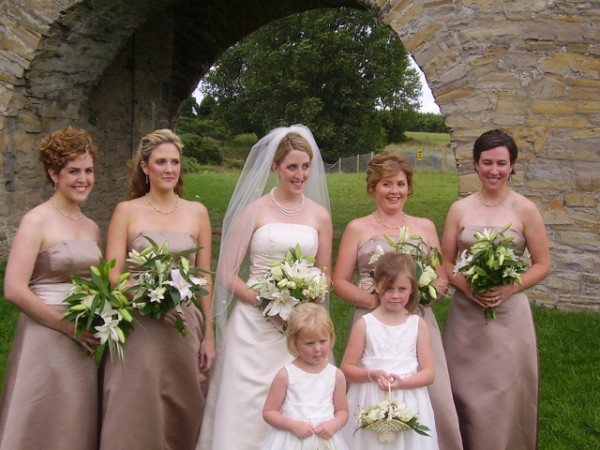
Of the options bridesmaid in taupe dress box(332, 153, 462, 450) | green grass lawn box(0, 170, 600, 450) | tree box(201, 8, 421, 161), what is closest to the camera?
bridesmaid in taupe dress box(332, 153, 462, 450)

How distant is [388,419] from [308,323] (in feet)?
1.98

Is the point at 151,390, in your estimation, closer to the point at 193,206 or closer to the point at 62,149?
the point at 193,206

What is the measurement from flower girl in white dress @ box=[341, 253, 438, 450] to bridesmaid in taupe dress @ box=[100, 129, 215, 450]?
0.89m

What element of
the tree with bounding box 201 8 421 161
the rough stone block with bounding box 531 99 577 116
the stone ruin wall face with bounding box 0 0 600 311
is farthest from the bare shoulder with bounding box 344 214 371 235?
the tree with bounding box 201 8 421 161

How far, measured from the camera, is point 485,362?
412 cm

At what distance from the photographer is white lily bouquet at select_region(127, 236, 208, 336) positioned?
358 cm

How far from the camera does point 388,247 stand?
13.0 ft

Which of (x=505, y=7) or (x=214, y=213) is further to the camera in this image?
(x=214, y=213)

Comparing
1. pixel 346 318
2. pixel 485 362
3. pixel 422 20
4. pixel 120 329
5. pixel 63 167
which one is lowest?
pixel 346 318

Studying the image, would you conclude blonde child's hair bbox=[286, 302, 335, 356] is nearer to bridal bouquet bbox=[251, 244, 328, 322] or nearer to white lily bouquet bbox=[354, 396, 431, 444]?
bridal bouquet bbox=[251, 244, 328, 322]

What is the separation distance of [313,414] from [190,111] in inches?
1593

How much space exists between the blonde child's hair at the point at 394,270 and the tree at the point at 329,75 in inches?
1083

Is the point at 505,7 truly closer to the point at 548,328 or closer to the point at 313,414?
the point at 548,328

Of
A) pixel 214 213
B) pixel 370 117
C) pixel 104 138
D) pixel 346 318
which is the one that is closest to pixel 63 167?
pixel 346 318
